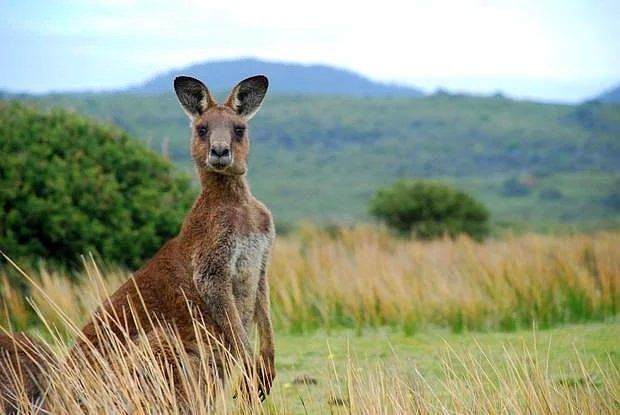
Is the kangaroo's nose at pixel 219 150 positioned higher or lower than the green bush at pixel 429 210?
higher

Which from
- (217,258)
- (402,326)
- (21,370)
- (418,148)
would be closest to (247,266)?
(217,258)

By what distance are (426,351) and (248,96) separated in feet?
9.83

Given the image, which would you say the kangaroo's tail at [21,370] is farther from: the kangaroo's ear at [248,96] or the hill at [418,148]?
the hill at [418,148]

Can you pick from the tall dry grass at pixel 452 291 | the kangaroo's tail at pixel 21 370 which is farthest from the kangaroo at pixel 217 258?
the tall dry grass at pixel 452 291

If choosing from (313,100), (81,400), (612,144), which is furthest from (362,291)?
(313,100)

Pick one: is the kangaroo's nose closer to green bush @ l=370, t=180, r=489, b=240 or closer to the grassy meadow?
the grassy meadow

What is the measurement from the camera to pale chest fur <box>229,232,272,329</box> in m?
5.42

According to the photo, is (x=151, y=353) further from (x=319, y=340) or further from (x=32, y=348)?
(x=319, y=340)

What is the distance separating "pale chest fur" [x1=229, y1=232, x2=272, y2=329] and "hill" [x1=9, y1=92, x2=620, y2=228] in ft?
125

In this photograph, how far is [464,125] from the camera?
65.1 m

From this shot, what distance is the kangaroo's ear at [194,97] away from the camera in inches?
219

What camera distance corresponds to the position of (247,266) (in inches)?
216

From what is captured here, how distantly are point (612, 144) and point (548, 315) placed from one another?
52.9 metres

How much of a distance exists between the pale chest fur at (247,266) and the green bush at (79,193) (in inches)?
216
